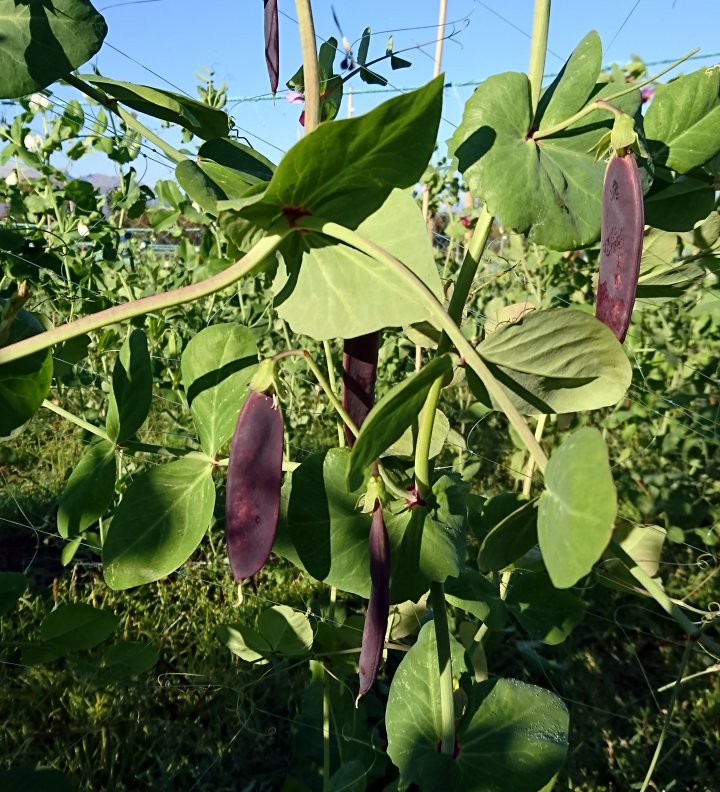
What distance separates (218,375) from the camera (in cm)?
65

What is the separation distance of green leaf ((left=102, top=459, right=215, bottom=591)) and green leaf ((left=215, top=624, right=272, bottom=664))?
361 millimetres

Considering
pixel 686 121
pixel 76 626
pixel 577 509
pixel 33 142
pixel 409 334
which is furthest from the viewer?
pixel 33 142

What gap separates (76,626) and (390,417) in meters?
0.60

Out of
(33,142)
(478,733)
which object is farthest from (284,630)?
(33,142)

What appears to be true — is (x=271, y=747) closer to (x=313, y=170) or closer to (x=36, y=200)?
(x=313, y=170)

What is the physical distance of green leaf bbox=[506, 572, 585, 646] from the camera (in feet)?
2.96

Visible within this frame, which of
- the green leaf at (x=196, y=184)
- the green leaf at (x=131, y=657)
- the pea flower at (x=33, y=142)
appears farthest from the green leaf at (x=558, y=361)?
the pea flower at (x=33, y=142)

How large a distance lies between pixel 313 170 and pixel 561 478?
21cm

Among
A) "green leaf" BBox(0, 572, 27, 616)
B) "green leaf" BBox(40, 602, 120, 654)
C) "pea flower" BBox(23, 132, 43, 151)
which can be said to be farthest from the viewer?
"pea flower" BBox(23, 132, 43, 151)

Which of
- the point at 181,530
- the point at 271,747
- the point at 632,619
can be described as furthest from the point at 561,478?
the point at 632,619

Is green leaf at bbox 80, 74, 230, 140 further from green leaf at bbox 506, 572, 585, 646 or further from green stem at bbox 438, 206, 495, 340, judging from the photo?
green leaf at bbox 506, 572, 585, 646

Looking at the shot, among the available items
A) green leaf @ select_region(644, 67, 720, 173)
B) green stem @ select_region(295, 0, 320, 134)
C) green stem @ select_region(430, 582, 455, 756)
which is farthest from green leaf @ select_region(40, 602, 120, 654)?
green leaf @ select_region(644, 67, 720, 173)

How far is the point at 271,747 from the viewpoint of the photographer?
120 cm

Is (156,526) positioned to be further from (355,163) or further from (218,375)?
(355,163)
